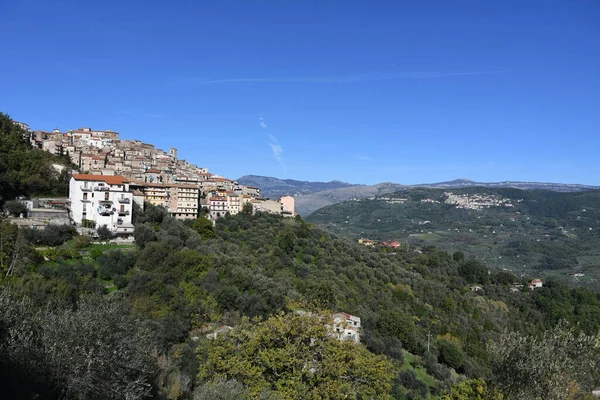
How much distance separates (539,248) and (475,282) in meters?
105

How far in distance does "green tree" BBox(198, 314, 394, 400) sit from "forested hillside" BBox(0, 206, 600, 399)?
6cm

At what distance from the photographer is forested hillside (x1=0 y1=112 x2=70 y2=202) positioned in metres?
43.7

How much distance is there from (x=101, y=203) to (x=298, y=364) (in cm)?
3530

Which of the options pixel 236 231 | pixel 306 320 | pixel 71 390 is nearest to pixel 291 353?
pixel 306 320

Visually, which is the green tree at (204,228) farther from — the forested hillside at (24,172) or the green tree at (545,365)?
the green tree at (545,365)

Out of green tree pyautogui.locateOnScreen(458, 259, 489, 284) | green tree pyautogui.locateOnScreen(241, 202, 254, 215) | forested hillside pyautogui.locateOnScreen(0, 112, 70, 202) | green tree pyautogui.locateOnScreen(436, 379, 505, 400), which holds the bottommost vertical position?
green tree pyautogui.locateOnScreen(458, 259, 489, 284)

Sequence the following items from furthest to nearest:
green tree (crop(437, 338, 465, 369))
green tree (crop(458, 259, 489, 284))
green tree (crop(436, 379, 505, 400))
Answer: green tree (crop(458, 259, 489, 284)), green tree (crop(437, 338, 465, 369)), green tree (crop(436, 379, 505, 400))

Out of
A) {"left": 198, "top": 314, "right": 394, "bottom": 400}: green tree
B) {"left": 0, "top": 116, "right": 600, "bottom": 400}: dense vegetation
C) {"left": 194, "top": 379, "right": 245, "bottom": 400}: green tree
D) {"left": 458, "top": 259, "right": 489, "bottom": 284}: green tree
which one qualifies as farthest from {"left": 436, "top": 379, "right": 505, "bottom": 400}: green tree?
{"left": 458, "top": 259, "right": 489, "bottom": 284}: green tree

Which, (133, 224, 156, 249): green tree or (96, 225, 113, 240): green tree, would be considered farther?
(96, 225, 113, 240): green tree

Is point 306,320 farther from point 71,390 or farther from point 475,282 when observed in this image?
point 475,282

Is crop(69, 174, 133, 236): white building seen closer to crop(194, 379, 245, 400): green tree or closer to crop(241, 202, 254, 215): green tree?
crop(241, 202, 254, 215): green tree

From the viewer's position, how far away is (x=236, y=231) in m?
56.9

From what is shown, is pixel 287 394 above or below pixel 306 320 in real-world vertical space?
below

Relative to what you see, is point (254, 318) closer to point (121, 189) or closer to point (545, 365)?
point (545, 365)
